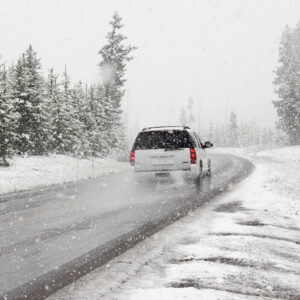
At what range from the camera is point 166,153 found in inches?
536

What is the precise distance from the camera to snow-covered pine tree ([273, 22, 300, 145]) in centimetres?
5716

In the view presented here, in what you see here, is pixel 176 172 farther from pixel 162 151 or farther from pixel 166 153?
pixel 162 151

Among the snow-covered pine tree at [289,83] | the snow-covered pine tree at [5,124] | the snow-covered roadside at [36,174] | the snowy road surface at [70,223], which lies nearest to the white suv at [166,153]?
the snowy road surface at [70,223]

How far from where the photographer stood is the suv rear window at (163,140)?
13805 millimetres

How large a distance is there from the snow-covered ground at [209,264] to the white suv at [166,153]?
5.08 meters

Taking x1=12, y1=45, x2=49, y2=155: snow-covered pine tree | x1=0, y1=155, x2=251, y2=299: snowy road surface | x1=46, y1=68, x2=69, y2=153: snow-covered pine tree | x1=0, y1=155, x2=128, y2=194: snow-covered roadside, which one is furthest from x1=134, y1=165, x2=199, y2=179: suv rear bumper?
x1=46, y1=68, x2=69, y2=153: snow-covered pine tree

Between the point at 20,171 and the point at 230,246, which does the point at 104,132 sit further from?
the point at 230,246

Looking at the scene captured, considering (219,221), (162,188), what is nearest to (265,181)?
(162,188)

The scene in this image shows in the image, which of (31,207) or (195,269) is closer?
(195,269)

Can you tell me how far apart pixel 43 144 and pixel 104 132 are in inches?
389

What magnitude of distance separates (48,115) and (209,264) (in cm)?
2454

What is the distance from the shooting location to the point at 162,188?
13.2 meters

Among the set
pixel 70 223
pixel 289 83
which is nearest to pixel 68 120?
pixel 70 223

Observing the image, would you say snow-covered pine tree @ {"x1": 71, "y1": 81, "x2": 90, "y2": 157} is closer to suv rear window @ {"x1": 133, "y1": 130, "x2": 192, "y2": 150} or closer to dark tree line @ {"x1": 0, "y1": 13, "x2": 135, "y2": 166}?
dark tree line @ {"x1": 0, "y1": 13, "x2": 135, "y2": 166}
